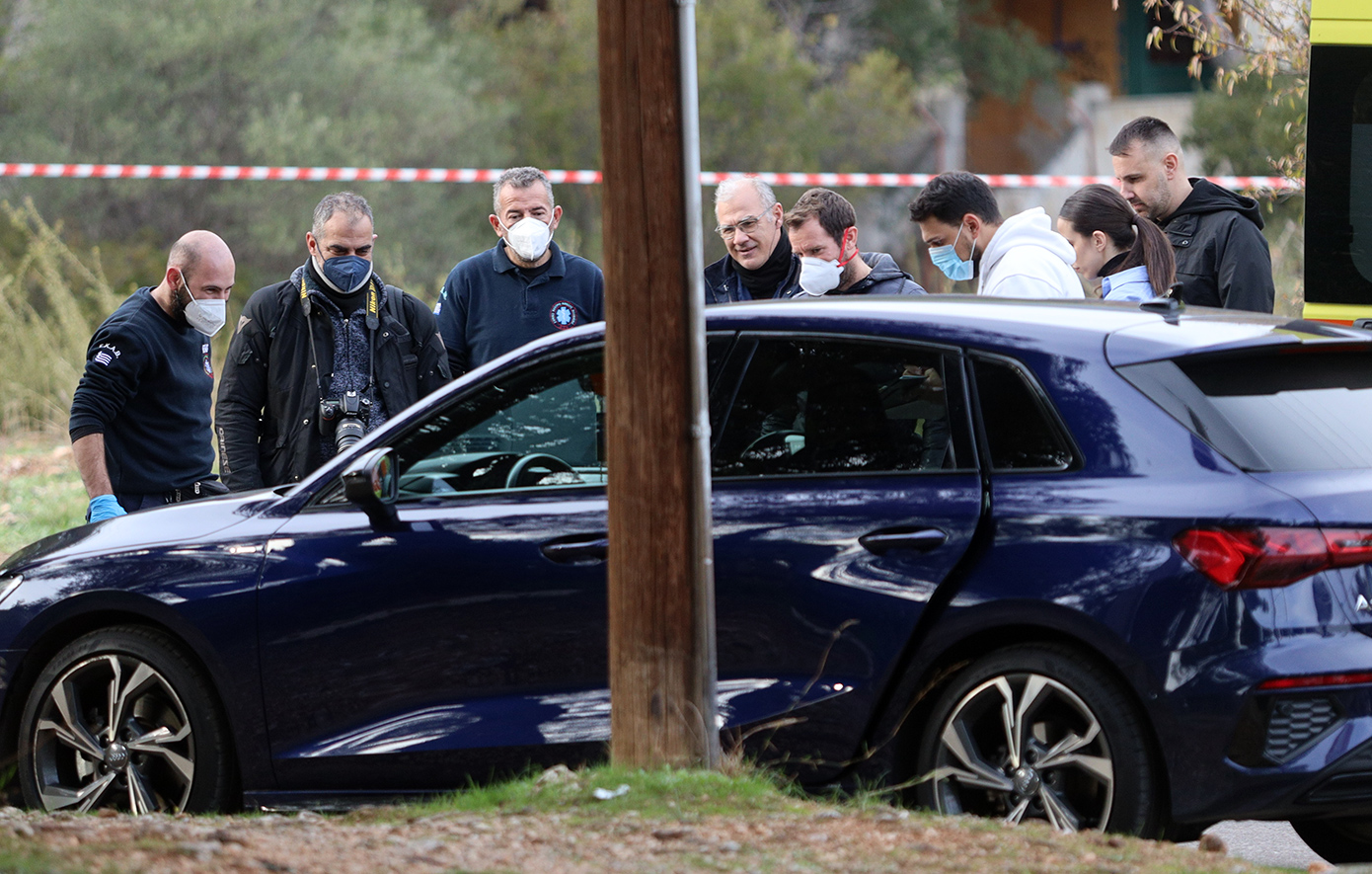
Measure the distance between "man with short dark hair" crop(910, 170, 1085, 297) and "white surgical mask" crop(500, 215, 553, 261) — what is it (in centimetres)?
164

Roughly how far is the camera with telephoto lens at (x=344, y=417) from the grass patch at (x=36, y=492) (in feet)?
12.7

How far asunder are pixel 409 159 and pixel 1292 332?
20713mm

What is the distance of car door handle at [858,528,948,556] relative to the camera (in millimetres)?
4254

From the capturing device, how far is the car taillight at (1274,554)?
12.8ft

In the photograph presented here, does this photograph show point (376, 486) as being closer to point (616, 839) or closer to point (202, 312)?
point (616, 839)

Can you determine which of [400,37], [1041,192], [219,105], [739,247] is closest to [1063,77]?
[1041,192]

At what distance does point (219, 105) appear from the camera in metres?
22.1

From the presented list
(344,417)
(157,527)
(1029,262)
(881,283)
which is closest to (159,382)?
(344,417)

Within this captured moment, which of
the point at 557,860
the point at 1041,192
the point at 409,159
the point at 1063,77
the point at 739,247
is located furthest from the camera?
the point at 1063,77

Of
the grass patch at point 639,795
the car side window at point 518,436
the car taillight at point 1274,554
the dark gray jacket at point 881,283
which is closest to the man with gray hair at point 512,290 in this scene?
the dark gray jacket at point 881,283

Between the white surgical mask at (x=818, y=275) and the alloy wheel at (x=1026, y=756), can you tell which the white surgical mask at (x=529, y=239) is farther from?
the alloy wheel at (x=1026, y=756)

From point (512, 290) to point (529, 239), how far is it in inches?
10.0

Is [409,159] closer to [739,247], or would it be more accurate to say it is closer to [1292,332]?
[739,247]

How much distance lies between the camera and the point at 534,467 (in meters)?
4.86
